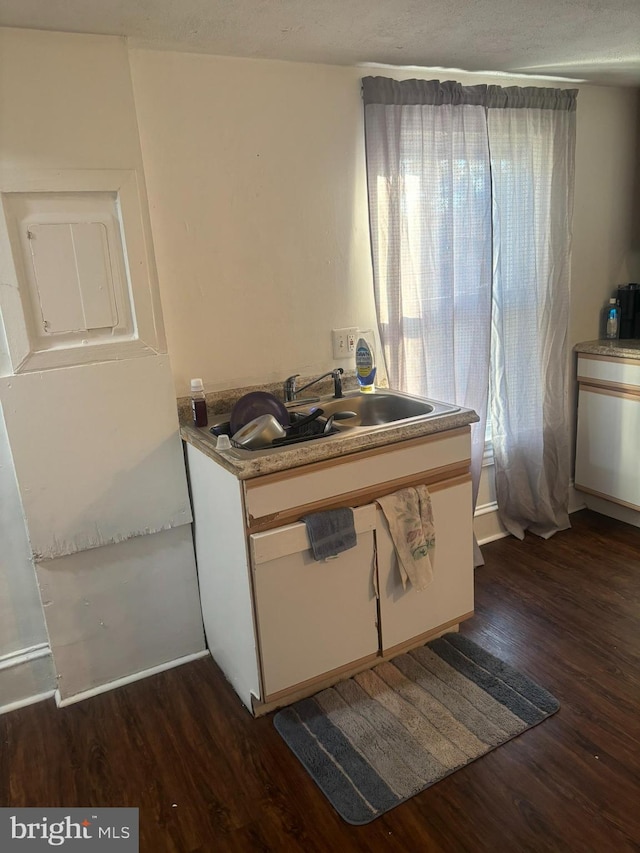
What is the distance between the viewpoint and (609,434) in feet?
10.2

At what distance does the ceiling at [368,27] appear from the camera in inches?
66.3

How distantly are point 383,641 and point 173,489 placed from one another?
2.99ft

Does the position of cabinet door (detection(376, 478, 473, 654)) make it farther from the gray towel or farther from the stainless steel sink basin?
the stainless steel sink basin

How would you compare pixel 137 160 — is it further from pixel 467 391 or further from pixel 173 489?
pixel 467 391

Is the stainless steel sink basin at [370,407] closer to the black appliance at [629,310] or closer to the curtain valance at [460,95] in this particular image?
the curtain valance at [460,95]

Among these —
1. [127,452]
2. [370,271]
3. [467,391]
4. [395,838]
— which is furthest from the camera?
[467,391]

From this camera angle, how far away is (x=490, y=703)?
6.56ft

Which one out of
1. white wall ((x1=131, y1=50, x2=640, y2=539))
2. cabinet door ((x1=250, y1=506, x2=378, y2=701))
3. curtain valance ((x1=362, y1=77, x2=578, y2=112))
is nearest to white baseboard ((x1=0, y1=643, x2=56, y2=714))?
cabinet door ((x1=250, y1=506, x2=378, y2=701))

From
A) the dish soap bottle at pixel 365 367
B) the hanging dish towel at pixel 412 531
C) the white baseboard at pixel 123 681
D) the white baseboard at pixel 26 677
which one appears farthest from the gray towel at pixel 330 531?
the white baseboard at pixel 26 677

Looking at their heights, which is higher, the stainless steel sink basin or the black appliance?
the black appliance

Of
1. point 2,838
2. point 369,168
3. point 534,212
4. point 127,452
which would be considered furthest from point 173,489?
point 534,212

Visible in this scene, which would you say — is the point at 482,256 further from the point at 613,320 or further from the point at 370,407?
the point at 613,320

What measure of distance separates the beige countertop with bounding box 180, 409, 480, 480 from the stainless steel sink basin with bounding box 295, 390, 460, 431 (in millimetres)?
232

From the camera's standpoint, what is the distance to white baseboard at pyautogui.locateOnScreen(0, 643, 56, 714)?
83.8 inches
